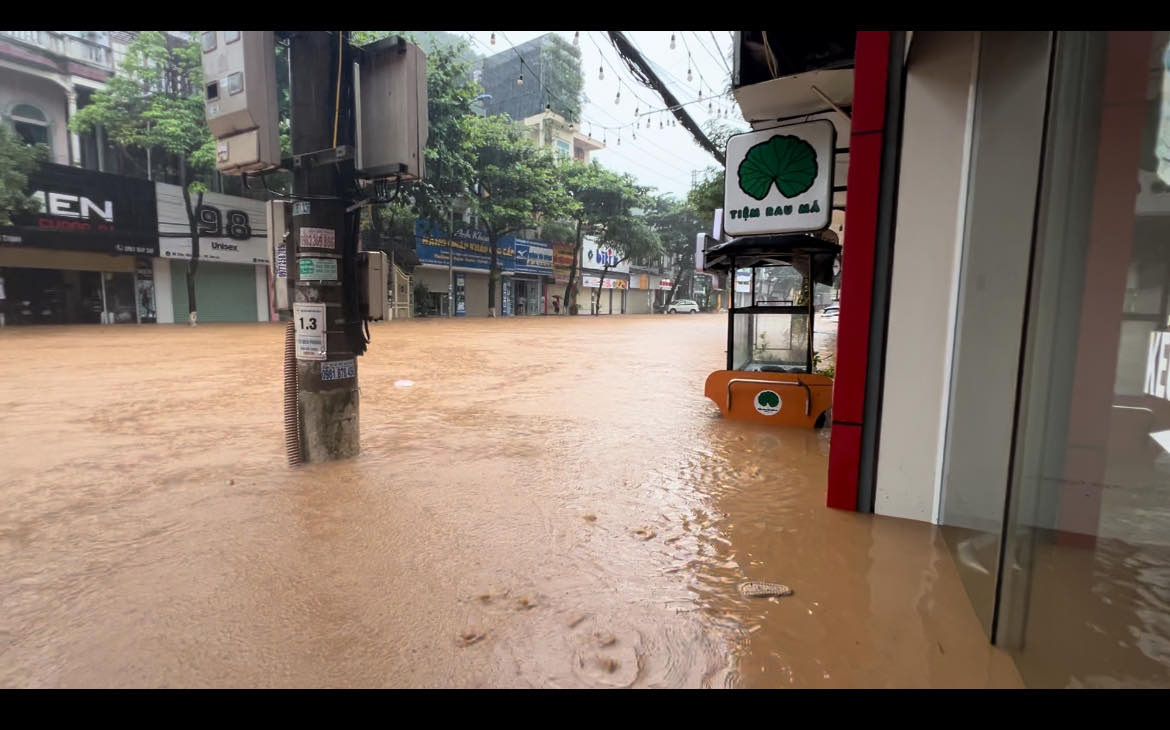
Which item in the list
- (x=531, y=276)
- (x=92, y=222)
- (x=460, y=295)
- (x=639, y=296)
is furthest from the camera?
(x=639, y=296)

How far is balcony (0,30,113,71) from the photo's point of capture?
18.8m

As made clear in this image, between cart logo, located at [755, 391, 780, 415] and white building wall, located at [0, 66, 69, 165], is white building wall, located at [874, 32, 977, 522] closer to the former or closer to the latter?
cart logo, located at [755, 391, 780, 415]

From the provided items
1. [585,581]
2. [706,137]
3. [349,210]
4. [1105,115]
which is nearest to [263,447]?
[349,210]

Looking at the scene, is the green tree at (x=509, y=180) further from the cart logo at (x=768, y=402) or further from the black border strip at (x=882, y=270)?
the black border strip at (x=882, y=270)

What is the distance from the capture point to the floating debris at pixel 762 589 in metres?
2.71

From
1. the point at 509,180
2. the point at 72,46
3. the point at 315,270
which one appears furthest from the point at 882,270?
the point at 72,46

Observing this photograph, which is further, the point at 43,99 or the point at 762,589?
the point at 43,99

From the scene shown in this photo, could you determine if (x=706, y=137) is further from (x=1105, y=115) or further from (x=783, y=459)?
(x=1105, y=115)

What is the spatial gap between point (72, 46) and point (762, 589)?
2722cm

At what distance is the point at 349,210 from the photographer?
4578mm

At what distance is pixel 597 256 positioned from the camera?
41281 mm

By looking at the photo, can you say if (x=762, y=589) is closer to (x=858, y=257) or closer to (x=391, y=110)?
(x=858, y=257)

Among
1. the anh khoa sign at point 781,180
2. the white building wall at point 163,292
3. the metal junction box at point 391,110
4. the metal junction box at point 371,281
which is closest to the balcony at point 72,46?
the white building wall at point 163,292
